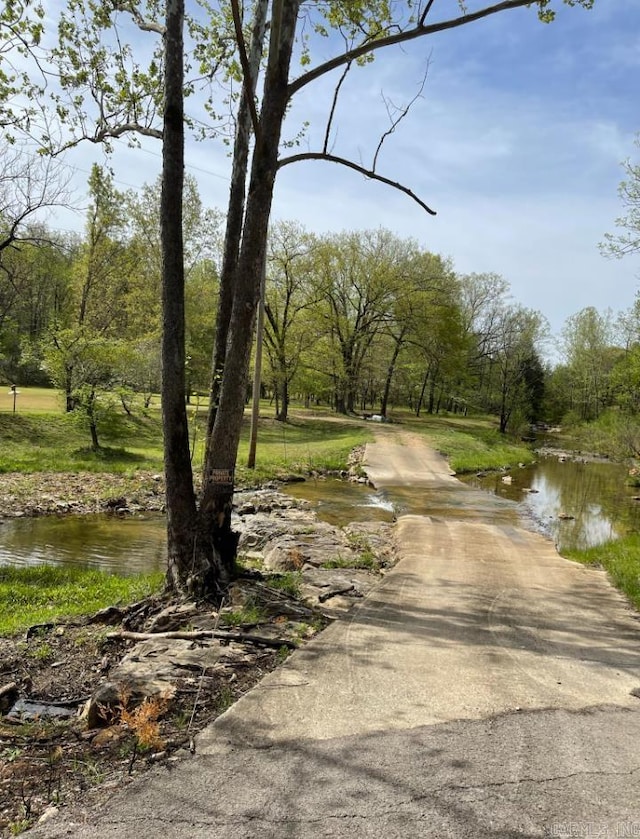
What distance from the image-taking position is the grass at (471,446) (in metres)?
26.9

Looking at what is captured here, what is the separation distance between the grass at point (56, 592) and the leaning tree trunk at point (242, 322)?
1120mm

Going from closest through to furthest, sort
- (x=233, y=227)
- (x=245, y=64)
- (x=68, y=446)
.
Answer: (x=245, y=64), (x=233, y=227), (x=68, y=446)

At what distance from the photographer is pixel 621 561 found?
29.7 ft

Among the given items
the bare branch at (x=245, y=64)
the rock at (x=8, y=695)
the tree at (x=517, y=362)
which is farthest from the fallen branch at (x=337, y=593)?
the tree at (x=517, y=362)

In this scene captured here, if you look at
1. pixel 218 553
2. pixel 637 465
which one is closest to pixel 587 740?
pixel 218 553

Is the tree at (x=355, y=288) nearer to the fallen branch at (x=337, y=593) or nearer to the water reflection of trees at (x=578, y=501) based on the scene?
the water reflection of trees at (x=578, y=501)

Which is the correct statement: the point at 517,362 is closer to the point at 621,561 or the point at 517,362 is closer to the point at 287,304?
the point at 287,304

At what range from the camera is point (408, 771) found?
3.05m

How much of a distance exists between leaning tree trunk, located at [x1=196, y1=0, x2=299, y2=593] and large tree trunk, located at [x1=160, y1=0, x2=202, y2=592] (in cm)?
20

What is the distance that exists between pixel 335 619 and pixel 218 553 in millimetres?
1309

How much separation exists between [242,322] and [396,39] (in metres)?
3.09

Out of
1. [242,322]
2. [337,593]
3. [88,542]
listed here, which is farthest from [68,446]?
[242,322]

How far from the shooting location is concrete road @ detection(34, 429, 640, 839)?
2666mm

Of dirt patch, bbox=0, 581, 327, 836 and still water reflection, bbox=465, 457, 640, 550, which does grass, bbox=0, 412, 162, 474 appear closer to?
still water reflection, bbox=465, 457, 640, 550
